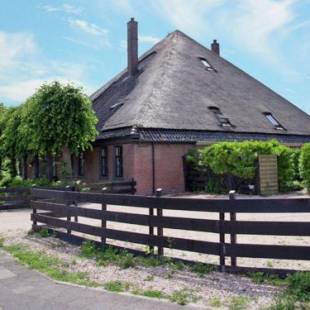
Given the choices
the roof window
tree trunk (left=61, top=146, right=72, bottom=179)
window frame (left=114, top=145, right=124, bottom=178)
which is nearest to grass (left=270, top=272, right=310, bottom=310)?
window frame (left=114, top=145, right=124, bottom=178)

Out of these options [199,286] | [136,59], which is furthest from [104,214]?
[136,59]

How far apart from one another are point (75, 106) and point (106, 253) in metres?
14.0

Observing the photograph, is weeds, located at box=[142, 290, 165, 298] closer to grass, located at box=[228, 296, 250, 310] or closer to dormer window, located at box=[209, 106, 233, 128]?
grass, located at box=[228, 296, 250, 310]

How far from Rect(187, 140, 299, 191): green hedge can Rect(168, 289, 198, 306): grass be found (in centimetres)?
1295

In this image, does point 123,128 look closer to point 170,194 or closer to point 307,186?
point 170,194

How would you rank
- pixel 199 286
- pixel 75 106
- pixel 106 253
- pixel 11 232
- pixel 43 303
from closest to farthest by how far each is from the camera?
1. pixel 43 303
2. pixel 199 286
3. pixel 106 253
4. pixel 11 232
5. pixel 75 106

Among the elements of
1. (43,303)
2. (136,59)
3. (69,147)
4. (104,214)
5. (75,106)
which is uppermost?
(136,59)

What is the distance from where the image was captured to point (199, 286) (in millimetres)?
5438

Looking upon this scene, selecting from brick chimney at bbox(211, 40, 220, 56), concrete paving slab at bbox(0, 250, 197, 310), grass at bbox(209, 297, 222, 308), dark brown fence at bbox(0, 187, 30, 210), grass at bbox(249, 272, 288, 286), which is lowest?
concrete paving slab at bbox(0, 250, 197, 310)

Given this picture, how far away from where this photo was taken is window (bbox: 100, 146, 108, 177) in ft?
74.5

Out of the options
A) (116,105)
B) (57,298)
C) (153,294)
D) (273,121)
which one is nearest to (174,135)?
(116,105)

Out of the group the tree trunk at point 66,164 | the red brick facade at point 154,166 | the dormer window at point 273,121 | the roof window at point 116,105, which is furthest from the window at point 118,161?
the dormer window at point 273,121

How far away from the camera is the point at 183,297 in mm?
4961

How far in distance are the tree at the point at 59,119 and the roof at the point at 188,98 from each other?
1.87 meters
